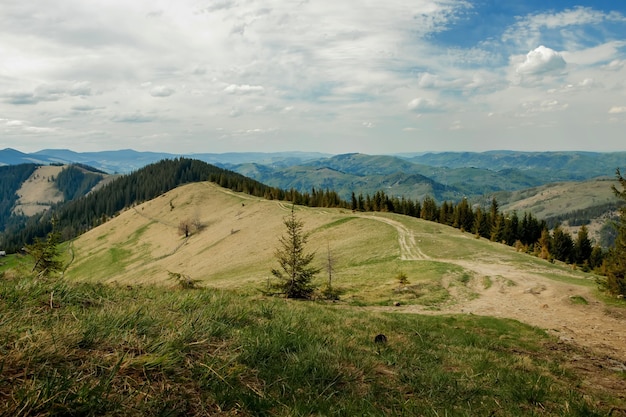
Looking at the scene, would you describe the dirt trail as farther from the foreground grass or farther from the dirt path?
the foreground grass

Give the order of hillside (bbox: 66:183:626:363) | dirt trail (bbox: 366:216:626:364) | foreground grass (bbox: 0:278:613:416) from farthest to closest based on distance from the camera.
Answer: hillside (bbox: 66:183:626:363)
dirt trail (bbox: 366:216:626:364)
foreground grass (bbox: 0:278:613:416)

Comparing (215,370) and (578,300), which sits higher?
(215,370)

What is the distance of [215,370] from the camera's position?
4176 millimetres

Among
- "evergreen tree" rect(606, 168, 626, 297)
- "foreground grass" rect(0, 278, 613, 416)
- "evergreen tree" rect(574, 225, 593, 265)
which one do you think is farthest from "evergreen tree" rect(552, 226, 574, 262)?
"foreground grass" rect(0, 278, 613, 416)

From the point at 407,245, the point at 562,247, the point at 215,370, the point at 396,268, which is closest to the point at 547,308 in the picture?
the point at 396,268

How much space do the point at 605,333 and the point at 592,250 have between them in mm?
72408

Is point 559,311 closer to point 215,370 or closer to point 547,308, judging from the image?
point 547,308

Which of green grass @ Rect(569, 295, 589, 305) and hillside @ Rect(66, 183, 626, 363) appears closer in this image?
hillside @ Rect(66, 183, 626, 363)

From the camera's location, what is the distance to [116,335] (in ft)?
14.8

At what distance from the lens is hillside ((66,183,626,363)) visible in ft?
68.3

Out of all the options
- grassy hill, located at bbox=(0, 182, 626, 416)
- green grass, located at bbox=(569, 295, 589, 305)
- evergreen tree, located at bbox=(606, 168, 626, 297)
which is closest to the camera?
grassy hill, located at bbox=(0, 182, 626, 416)

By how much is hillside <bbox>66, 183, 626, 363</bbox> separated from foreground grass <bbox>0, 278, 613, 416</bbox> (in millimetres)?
7509

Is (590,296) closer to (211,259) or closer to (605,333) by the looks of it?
(605,333)

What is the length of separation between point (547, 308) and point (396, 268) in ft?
49.2
